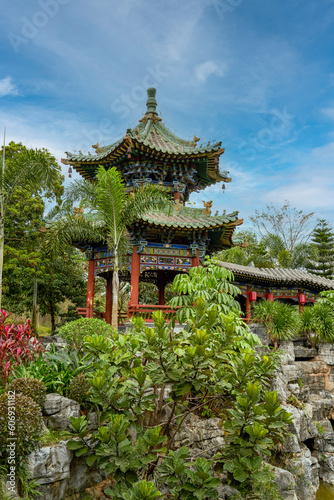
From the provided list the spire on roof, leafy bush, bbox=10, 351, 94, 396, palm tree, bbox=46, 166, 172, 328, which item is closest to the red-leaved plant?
leafy bush, bbox=10, 351, 94, 396

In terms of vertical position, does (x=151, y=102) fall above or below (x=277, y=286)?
above

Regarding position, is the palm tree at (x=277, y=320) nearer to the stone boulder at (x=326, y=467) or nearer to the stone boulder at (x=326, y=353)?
the stone boulder at (x=326, y=353)

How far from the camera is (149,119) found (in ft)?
48.1

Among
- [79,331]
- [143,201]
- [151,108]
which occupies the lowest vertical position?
[79,331]

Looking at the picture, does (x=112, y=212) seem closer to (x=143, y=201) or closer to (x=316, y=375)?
(x=143, y=201)

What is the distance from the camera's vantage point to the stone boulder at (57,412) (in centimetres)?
541

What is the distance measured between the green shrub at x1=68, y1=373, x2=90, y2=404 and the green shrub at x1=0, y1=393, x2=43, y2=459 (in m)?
1.03

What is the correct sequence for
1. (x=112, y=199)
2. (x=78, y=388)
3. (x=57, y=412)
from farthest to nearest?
1. (x=112, y=199)
2. (x=78, y=388)
3. (x=57, y=412)

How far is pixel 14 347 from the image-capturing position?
600 centimetres

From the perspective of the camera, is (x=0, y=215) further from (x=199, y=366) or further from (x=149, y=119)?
(x=199, y=366)

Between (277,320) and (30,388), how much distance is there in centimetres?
983

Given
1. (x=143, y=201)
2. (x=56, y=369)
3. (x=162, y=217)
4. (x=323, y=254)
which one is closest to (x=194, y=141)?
(x=162, y=217)

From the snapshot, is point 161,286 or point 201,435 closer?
point 201,435

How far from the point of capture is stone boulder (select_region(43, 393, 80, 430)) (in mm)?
5406
